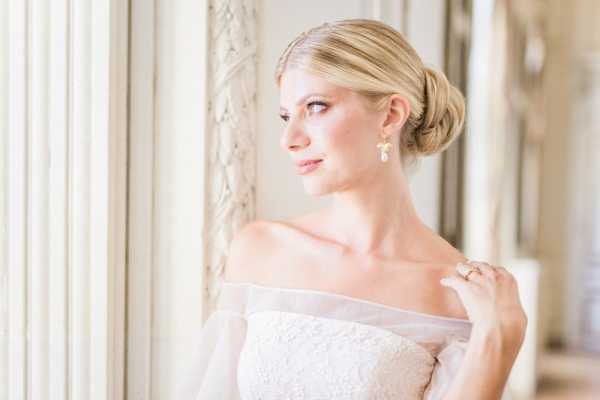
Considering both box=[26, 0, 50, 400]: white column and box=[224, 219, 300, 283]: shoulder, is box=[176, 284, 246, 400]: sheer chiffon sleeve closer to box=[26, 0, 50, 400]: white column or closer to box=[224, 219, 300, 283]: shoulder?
box=[224, 219, 300, 283]: shoulder

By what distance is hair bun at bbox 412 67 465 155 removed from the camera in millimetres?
1510

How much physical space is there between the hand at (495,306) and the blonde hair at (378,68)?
267mm

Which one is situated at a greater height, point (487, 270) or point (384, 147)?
point (384, 147)

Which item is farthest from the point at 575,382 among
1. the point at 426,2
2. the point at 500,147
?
the point at 426,2

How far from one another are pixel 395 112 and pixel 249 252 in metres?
0.40

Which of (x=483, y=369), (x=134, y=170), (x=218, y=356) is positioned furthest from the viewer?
(x=134, y=170)

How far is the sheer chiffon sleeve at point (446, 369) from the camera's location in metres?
1.47

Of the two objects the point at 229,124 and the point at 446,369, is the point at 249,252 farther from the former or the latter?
the point at 446,369

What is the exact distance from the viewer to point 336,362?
1.53 m

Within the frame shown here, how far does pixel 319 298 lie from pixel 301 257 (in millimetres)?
95

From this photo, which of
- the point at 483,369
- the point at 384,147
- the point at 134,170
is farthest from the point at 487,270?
the point at 134,170

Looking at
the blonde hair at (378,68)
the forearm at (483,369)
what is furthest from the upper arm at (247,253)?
the forearm at (483,369)

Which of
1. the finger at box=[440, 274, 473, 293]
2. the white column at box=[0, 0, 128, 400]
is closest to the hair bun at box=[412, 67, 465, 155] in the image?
the finger at box=[440, 274, 473, 293]

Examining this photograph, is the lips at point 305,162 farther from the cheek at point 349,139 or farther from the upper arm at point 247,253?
the upper arm at point 247,253
